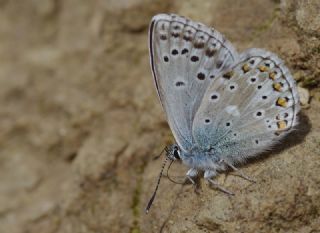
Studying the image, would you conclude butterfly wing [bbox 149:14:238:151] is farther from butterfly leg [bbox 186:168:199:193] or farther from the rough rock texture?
the rough rock texture

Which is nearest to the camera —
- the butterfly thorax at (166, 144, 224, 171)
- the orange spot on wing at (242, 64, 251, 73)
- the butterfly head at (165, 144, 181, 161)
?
the orange spot on wing at (242, 64, 251, 73)

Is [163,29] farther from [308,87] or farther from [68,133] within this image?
[68,133]

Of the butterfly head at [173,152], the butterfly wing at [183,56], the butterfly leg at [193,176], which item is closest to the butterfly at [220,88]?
→ the butterfly wing at [183,56]

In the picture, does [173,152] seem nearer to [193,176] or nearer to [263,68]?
[193,176]

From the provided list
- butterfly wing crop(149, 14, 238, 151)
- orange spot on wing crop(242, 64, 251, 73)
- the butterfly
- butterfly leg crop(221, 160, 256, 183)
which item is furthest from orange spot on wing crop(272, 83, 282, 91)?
butterfly leg crop(221, 160, 256, 183)

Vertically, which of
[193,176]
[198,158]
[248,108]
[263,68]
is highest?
[263,68]

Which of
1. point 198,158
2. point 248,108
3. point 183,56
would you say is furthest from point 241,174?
point 183,56

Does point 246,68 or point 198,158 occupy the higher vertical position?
point 246,68

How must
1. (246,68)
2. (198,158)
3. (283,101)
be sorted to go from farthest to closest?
(198,158) → (246,68) → (283,101)
